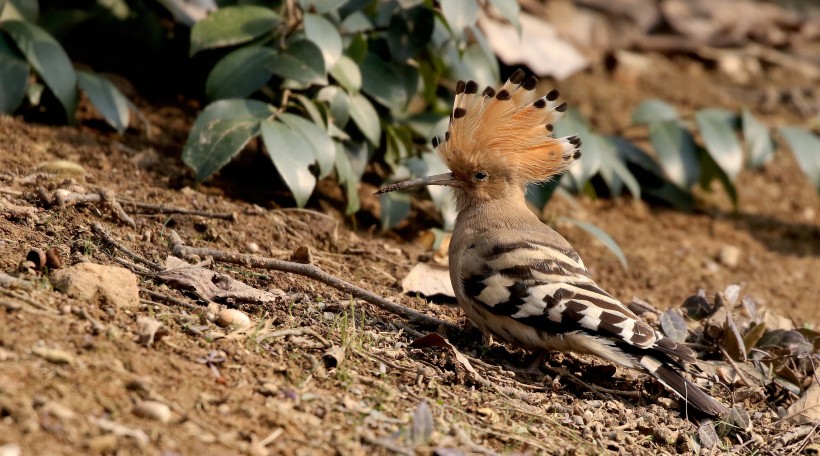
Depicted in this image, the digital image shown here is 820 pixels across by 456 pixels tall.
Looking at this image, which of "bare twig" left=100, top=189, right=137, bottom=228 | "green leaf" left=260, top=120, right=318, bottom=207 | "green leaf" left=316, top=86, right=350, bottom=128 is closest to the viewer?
"bare twig" left=100, top=189, right=137, bottom=228

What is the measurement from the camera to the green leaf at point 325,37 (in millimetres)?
4816

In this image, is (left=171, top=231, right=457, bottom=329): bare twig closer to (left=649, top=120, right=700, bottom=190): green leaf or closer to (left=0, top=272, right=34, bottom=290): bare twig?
(left=0, top=272, right=34, bottom=290): bare twig

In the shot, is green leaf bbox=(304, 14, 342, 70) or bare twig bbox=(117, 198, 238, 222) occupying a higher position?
green leaf bbox=(304, 14, 342, 70)

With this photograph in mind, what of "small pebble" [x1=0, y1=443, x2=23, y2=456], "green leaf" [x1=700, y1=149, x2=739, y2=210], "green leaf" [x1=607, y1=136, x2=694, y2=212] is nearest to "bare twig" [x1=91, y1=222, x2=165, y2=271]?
"small pebble" [x1=0, y1=443, x2=23, y2=456]

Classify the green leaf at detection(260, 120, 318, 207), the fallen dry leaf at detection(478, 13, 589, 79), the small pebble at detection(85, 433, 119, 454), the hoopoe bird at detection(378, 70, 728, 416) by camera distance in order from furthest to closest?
1. the fallen dry leaf at detection(478, 13, 589, 79)
2. the green leaf at detection(260, 120, 318, 207)
3. the hoopoe bird at detection(378, 70, 728, 416)
4. the small pebble at detection(85, 433, 119, 454)

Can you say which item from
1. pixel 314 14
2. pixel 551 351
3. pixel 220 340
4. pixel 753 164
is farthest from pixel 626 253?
pixel 220 340

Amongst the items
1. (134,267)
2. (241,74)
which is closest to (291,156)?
(241,74)

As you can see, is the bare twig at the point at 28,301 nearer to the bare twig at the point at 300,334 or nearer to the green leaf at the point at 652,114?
the bare twig at the point at 300,334

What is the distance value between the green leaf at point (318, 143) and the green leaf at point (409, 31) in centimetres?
69

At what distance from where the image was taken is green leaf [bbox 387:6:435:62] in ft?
17.2

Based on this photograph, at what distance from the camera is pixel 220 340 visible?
11.4 feet

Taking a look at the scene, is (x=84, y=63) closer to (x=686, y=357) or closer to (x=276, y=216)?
(x=276, y=216)

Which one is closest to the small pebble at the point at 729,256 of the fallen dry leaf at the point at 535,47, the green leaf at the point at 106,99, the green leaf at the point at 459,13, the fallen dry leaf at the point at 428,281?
the fallen dry leaf at the point at 535,47

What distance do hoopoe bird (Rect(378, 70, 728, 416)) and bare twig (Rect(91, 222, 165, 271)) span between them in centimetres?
121
